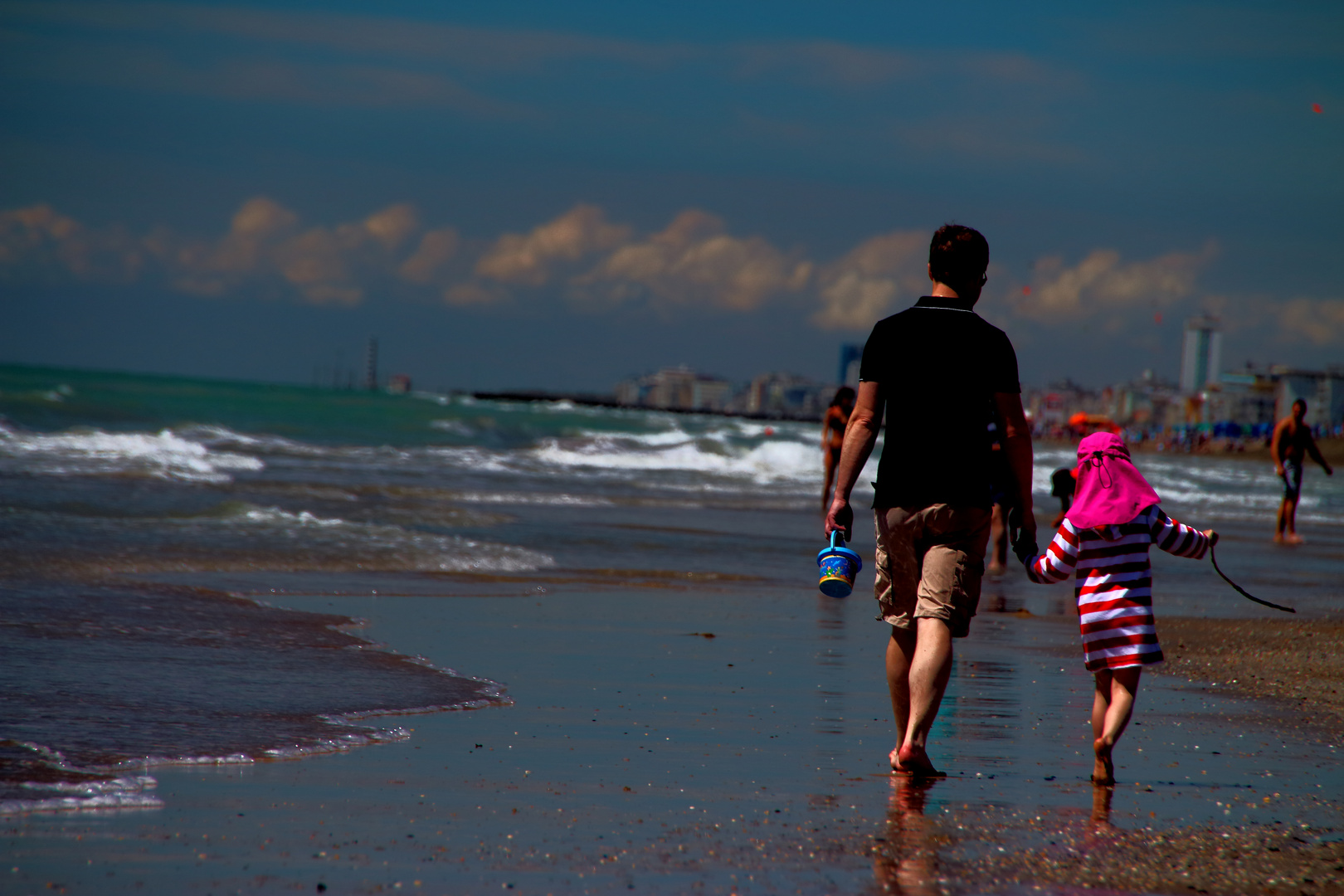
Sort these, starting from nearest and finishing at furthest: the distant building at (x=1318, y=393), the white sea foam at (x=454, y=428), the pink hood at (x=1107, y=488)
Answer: the pink hood at (x=1107, y=488)
the white sea foam at (x=454, y=428)
the distant building at (x=1318, y=393)

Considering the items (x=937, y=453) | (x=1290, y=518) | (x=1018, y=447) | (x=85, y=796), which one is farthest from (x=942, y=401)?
(x=1290, y=518)

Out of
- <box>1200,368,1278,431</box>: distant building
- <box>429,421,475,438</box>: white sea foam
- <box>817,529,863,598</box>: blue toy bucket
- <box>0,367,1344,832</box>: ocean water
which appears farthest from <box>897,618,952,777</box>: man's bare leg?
<box>1200,368,1278,431</box>: distant building

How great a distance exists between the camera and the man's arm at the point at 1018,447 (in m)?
4.00

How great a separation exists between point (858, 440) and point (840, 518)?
0.26m

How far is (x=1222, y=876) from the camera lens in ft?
10.2

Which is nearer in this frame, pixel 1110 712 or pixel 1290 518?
pixel 1110 712

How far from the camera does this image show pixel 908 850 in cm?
324

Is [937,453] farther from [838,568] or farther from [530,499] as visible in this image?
[530,499]

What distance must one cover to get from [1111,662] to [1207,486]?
116 ft

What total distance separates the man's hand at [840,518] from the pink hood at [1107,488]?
836 mm

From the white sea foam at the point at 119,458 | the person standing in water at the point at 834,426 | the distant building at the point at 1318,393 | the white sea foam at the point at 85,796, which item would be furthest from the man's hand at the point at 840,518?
the distant building at the point at 1318,393

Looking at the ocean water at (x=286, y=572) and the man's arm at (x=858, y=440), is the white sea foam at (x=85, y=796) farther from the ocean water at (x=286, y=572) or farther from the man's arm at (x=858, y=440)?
the man's arm at (x=858, y=440)

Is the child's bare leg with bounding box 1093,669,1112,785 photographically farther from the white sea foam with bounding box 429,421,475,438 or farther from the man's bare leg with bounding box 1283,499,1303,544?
the white sea foam with bounding box 429,421,475,438

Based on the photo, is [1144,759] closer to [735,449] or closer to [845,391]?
[845,391]
